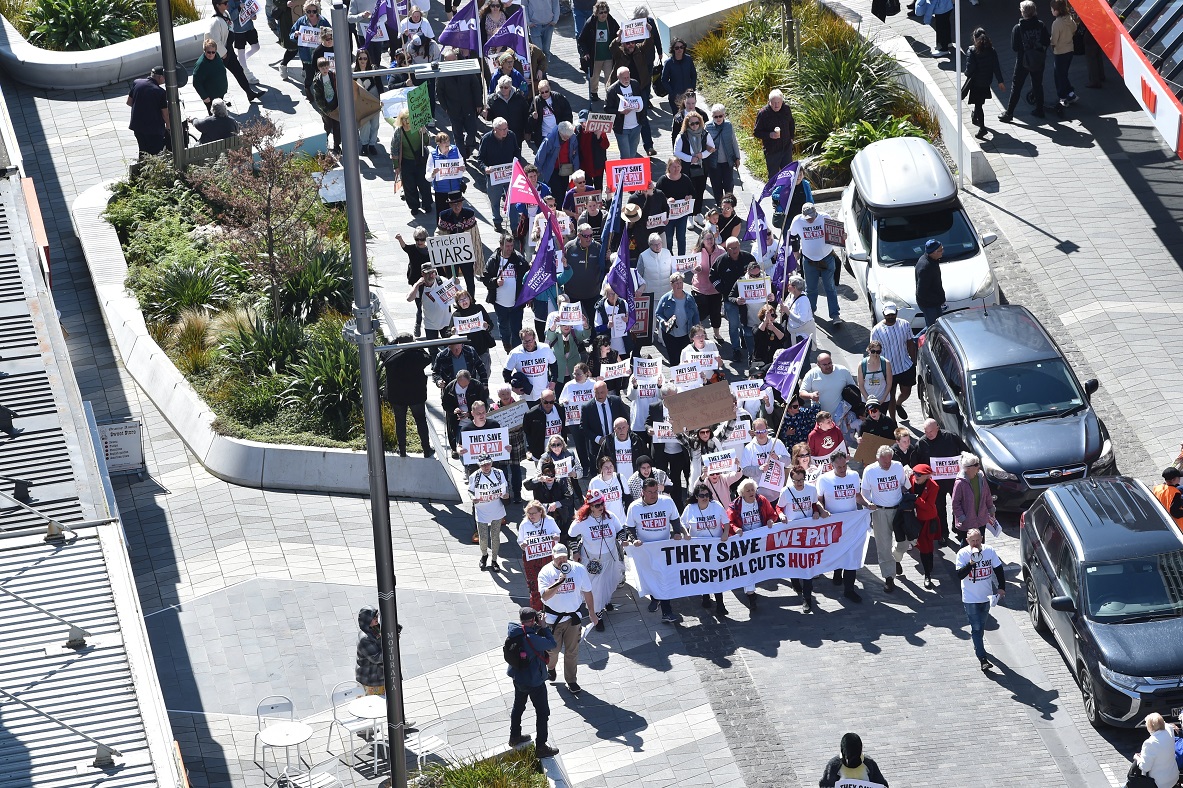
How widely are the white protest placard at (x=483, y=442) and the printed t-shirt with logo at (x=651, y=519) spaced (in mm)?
1763

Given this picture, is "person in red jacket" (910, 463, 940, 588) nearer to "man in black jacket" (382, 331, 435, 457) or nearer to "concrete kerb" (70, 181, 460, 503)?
"concrete kerb" (70, 181, 460, 503)

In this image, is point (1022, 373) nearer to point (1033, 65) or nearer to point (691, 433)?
point (691, 433)

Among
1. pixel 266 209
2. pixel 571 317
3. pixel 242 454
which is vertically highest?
pixel 266 209

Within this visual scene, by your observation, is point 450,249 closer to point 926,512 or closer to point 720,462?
point 720,462

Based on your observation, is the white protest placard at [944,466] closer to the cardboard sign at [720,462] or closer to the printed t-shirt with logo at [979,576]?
the printed t-shirt with logo at [979,576]

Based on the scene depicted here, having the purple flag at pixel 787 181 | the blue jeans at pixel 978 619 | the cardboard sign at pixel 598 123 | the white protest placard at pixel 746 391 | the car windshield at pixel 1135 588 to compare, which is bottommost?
the blue jeans at pixel 978 619

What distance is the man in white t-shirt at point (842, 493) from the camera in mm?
19016

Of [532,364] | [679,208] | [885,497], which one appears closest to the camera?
[885,497]

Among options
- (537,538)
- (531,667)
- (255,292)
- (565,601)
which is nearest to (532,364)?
(537,538)

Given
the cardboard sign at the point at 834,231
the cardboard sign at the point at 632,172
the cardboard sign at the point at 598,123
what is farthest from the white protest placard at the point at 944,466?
the cardboard sign at the point at 598,123

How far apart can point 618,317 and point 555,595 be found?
16.6 feet

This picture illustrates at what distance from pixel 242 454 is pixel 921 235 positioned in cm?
881

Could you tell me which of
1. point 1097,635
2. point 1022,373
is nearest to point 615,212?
point 1022,373

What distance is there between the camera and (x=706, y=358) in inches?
808
